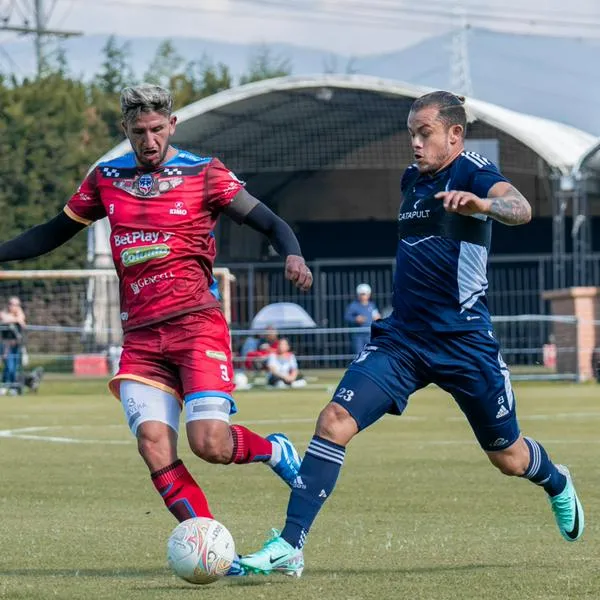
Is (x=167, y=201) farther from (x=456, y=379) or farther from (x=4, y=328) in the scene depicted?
(x=4, y=328)

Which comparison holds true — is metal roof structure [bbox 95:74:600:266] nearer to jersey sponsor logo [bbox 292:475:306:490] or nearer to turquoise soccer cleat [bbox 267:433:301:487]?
turquoise soccer cleat [bbox 267:433:301:487]

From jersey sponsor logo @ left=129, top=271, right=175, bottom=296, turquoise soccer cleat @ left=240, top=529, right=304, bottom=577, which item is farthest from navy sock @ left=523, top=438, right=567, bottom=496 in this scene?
jersey sponsor logo @ left=129, top=271, right=175, bottom=296

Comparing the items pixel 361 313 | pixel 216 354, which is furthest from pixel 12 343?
pixel 216 354

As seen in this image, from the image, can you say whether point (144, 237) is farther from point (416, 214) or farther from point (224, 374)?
point (416, 214)

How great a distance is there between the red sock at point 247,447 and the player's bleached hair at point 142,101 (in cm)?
→ 157

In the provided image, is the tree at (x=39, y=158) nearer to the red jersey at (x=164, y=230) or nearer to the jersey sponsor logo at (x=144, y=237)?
the red jersey at (x=164, y=230)

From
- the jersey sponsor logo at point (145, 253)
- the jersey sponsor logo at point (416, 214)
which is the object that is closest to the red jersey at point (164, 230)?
the jersey sponsor logo at point (145, 253)

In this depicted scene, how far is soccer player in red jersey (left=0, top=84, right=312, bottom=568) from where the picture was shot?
6.96 meters

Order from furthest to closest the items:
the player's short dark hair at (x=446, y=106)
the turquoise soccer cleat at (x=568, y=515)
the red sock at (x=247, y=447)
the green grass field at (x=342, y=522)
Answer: the turquoise soccer cleat at (x=568, y=515) → the red sock at (x=247, y=447) → the player's short dark hair at (x=446, y=106) → the green grass field at (x=342, y=522)

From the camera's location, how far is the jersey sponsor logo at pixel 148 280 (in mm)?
7090

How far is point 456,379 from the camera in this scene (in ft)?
23.4

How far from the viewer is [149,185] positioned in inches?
283

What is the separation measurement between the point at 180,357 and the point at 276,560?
1059mm

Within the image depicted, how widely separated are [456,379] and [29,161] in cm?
4285
